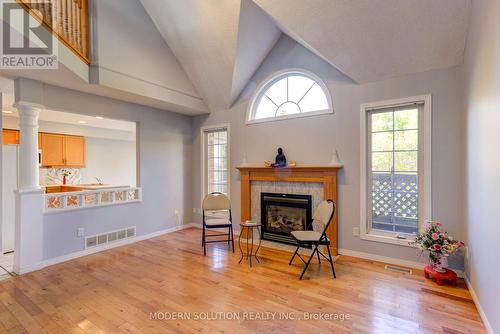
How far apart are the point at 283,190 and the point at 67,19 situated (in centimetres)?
365

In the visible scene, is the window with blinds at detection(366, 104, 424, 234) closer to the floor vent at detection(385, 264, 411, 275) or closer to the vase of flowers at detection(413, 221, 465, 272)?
the vase of flowers at detection(413, 221, 465, 272)

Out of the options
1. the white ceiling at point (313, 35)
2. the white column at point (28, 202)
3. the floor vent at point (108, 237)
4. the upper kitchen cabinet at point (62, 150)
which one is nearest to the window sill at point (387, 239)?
the white ceiling at point (313, 35)

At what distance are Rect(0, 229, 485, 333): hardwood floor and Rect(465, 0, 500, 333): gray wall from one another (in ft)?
1.23

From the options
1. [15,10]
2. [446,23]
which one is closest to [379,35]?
[446,23]

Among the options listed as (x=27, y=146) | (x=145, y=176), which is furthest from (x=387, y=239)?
(x=27, y=146)

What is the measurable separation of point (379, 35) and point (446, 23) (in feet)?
1.97

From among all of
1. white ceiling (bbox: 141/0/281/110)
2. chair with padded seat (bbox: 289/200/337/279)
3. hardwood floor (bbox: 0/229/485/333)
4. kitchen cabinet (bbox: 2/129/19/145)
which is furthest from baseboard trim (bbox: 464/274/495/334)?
kitchen cabinet (bbox: 2/129/19/145)

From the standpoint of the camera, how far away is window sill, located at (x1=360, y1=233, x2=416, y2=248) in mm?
3115

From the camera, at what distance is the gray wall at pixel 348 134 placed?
2.86 metres

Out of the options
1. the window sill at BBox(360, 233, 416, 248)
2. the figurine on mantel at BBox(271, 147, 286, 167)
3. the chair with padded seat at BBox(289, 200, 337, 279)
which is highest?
the figurine on mantel at BBox(271, 147, 286, 167)

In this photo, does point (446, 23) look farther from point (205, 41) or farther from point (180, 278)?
point (180, 278)

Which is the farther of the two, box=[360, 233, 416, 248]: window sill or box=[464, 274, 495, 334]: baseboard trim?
box=[360, 233, 416, 248]: window sill

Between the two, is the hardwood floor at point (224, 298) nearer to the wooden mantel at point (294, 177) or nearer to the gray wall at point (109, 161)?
the wooden mantel at point (294, 177)

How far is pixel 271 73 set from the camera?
4.18 meters
